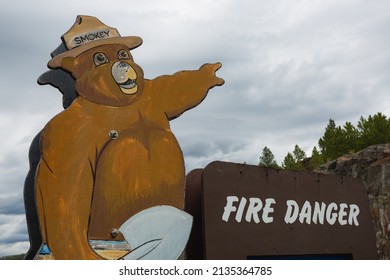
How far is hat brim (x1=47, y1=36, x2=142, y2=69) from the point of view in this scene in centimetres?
727

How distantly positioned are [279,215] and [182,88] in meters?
2.89

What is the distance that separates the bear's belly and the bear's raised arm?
1.66 ft

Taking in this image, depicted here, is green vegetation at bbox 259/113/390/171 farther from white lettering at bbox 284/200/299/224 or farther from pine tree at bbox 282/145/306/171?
white lettering at bbox 284/200/299/224

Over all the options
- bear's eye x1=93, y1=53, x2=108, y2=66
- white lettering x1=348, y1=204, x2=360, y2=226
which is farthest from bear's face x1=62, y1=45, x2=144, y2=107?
white lettering x1=348, y1=204, x2=360, y2=226

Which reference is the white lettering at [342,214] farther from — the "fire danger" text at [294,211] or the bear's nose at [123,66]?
the bear's nose at [123,66]

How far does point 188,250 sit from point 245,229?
1.03m

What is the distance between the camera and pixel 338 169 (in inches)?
A: 920

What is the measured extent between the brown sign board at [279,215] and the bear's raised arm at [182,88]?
1.11m

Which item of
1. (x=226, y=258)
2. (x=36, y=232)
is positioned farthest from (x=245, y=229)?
(x=36, y=232)

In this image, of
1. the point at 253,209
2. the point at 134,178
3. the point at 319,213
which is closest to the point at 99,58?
the point at 134,178

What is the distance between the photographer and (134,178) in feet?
23.9

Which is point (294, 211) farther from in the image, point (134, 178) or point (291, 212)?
point (134, 178)

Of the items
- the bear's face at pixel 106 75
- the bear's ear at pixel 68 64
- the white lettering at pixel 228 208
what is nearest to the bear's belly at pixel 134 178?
the bear's face at pixel 106 75

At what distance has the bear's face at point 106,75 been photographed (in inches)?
289
